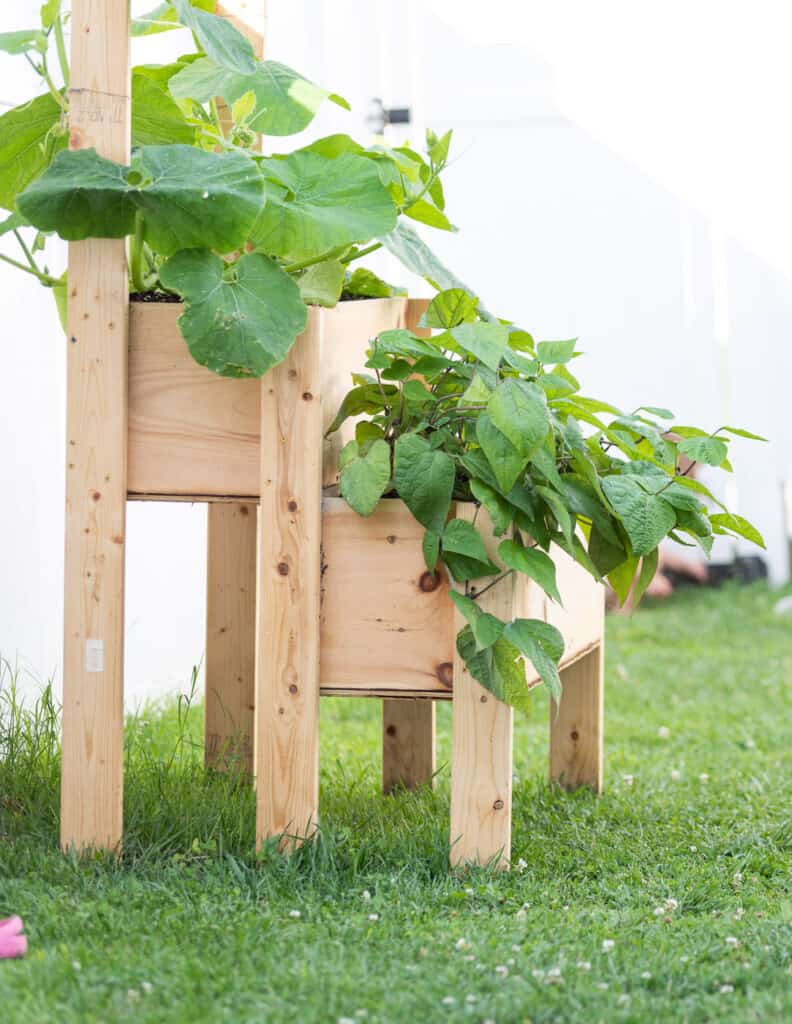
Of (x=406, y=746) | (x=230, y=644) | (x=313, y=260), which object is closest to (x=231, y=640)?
(x=230, y=644)

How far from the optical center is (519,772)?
240cm

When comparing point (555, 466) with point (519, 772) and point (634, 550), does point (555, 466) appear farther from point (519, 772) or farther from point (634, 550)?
point (519, 772)

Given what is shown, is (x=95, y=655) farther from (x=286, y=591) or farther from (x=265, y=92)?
(x=265, y=92)

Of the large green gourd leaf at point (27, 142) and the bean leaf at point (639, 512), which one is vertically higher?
the large green gourd leaf at point (27, 142)

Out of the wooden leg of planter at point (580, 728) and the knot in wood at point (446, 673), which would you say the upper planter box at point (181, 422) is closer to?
the knot in wood at point (446, 673)

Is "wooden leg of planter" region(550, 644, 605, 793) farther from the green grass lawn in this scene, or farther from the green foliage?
the green foliage

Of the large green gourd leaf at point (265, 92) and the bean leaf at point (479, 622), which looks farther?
the large green gourd leaf at point (265, 92)

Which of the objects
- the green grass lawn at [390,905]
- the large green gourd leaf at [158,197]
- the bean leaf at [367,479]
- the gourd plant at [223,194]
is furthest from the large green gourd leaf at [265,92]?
the green grass lawn at [390,905]

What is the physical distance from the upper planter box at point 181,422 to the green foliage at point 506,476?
0.45 feet

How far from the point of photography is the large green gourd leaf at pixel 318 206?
148cm

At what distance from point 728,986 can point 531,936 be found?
0.72 ft

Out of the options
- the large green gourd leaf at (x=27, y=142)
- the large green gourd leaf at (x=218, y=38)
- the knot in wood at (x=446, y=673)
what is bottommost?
the knot in wood at (x=446, y=673)

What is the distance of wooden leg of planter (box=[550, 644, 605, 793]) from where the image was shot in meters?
2.16

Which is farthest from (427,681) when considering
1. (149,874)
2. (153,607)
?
(153,607)
